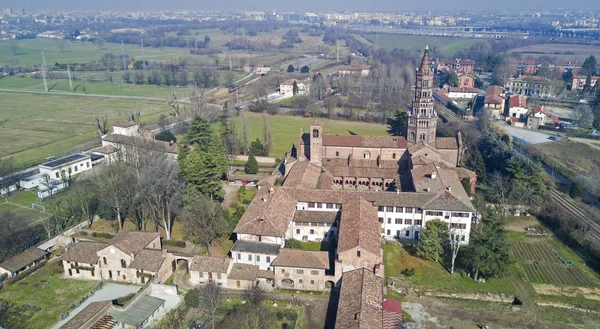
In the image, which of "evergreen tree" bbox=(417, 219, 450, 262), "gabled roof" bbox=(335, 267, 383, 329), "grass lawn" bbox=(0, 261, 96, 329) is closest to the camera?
"gabled roof" bbox=(335, 267, 383, 329)

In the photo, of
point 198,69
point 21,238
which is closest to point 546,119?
point 21,238

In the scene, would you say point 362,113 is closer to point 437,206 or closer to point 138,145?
point 138,145

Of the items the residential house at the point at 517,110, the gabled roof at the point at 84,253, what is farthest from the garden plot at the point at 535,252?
the residential house at the point at 517,110

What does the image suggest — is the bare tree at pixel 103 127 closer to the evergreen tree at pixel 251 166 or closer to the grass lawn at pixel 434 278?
the evergreen tree at pixel 251 166

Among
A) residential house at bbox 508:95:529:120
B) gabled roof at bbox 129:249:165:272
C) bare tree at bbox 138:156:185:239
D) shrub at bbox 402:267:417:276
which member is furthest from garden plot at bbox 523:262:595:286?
residential house at bbox 508:95:529:120

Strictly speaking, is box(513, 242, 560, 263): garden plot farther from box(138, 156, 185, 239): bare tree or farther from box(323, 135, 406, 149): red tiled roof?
box(138, 156, 185, 239): bare tree

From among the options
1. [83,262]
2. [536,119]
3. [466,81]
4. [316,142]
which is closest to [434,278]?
[316,142]

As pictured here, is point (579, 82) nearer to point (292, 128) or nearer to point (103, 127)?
point (292, 128)
